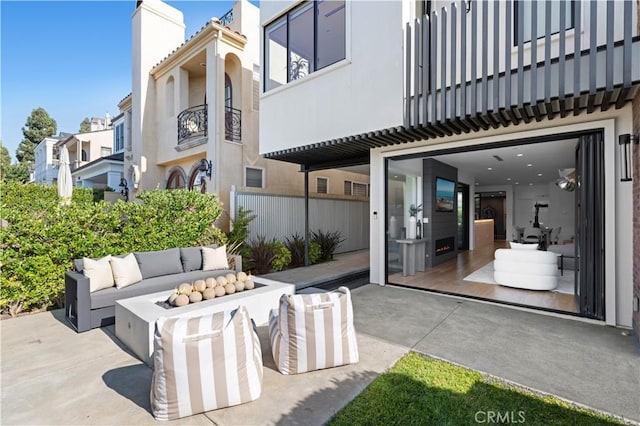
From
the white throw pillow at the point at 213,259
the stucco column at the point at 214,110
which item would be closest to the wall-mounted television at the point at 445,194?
the white throw pillow at the point at 213,259

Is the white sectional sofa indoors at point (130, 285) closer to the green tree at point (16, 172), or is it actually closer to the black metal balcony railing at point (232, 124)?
the black metal balcony railing at point (232, 124)

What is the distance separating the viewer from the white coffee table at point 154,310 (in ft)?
11.5

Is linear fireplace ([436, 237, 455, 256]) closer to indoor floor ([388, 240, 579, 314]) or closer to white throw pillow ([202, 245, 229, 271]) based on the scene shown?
indoor floor ([388, 240, 579, 314])


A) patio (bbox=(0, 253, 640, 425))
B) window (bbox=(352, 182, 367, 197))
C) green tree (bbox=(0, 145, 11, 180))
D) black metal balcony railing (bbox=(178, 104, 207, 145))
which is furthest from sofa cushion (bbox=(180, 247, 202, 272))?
green tree (bbox=(0, 145, 11, 180))

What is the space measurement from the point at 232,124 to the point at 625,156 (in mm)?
9714

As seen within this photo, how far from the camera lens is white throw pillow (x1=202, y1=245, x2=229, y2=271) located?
20.4 feet

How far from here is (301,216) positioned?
36.7ft

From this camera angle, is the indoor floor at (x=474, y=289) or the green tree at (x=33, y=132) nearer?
the indoor floor at (x=474, y=289)

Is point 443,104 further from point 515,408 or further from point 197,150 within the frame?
point 197,150

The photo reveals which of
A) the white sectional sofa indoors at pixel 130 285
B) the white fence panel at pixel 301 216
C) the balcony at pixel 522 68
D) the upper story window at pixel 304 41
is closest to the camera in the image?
the balcony at pixel 522 68

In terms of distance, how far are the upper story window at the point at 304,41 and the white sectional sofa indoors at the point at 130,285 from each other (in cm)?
482

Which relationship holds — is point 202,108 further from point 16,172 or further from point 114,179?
point 16,172

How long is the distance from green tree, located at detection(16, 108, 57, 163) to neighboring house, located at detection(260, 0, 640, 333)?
114 ft

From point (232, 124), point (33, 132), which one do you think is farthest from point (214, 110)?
point (33, 132)
